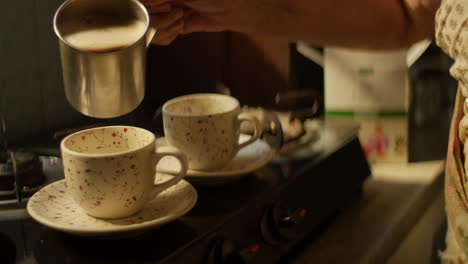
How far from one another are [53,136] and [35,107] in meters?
0.04

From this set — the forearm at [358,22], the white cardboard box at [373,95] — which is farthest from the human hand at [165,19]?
the white cardboard box at [373,95]

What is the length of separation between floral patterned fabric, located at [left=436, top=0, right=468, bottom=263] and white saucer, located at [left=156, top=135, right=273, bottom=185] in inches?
9.4

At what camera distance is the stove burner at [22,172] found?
1.98 ft

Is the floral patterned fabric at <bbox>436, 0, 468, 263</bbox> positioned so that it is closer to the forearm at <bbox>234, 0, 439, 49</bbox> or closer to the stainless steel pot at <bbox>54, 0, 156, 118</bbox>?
the stainless steel pot at <bbox>54, 0, 156, 118</bbox>

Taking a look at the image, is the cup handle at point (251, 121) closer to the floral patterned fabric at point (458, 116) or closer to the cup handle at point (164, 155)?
the cup handle at point (164, 155)

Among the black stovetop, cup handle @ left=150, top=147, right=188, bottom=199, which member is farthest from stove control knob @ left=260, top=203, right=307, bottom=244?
cup handle @ left=150, top=147, right=188, bottom=199

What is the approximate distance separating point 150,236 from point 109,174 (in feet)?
0.27

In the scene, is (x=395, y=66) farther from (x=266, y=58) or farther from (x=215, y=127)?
(x=215, y=127)

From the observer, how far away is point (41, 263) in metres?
0.51

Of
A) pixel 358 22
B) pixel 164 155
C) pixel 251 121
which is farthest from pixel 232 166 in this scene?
pixel 358 22

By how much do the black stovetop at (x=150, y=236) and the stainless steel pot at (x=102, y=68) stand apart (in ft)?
0.42

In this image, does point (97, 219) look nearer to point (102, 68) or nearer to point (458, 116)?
point (102, 68)

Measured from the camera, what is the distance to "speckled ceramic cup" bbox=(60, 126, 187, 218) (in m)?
0.52

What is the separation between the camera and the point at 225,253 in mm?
586
